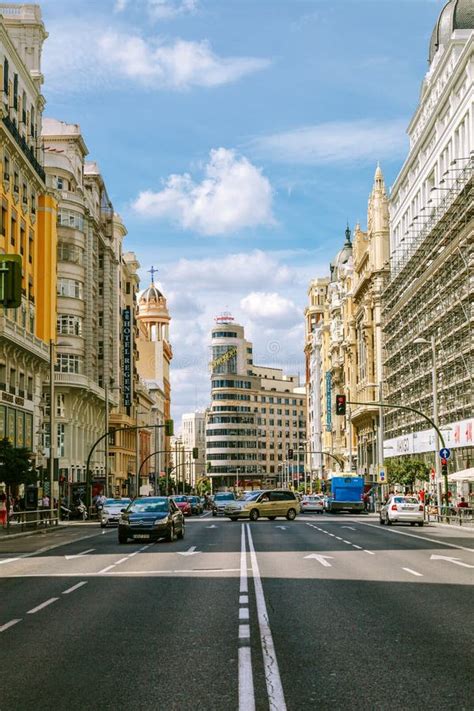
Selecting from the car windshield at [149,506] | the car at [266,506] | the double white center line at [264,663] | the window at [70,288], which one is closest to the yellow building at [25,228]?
the car at [266,506]

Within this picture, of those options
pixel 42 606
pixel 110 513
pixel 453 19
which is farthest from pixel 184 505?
pixel 42 606

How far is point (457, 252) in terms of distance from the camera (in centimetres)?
6016

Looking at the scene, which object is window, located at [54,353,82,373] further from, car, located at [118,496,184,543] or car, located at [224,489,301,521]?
car, located at [118,496,184,543]

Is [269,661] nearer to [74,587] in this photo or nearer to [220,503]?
[74,587]

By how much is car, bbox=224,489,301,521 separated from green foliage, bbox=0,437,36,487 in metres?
13.3

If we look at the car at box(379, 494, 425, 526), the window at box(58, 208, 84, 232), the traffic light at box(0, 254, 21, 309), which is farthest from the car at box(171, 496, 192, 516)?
the traffic light at box(0, 254, 21, 309)

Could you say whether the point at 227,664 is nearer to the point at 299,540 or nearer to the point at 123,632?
the point at 123,632

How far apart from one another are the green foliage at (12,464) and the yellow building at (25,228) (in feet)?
21.2

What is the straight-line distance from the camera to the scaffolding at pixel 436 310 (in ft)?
191

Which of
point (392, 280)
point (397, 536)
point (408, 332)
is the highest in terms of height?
point (392, 280)

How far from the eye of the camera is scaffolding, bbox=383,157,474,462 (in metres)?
58.1

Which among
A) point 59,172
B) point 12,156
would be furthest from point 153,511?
point 59,172

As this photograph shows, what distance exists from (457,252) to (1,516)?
3153 cm

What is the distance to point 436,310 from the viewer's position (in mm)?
69562
